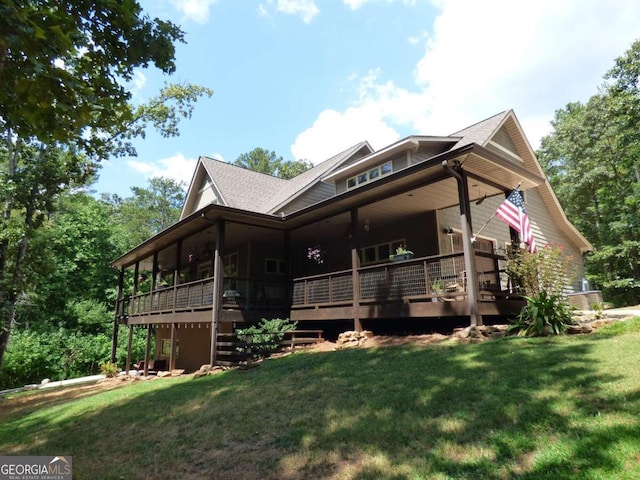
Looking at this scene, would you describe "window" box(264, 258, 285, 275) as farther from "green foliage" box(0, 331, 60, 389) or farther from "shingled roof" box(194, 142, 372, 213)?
"green foliage" box(0, 331, 60, 389)

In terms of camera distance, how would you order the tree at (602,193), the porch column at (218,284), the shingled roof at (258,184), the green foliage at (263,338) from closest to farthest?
the green foliage at (263,338) → the porch column at (218,284) → the shingled roof at (258,184) → the tree at (602,193)

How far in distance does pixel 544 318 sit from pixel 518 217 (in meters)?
2.53

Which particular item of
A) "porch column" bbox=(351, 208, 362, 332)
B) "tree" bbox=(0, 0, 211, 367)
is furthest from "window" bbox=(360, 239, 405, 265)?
"tree" bbox=(0, 0, 211, 367)

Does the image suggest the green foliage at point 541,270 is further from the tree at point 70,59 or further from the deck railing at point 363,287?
the tree at point 70,59

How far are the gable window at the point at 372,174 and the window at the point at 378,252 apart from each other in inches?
99.2

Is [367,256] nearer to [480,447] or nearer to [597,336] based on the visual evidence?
[597,336]

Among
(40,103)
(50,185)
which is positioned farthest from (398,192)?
(50,185)

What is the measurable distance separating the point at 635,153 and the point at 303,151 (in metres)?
32.2

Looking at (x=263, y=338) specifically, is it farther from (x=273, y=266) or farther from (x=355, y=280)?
(x=273, y=266)

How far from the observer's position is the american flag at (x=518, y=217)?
9102mm

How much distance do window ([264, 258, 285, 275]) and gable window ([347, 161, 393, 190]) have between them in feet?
17.2

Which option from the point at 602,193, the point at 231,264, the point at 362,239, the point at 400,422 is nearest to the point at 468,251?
the point at 400,422

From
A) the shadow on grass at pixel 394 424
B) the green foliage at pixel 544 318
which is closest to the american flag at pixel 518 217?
the green foliage at pixel 544 318

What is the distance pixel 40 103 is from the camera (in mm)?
4371
